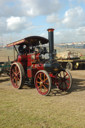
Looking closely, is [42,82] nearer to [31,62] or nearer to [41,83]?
[41,83]

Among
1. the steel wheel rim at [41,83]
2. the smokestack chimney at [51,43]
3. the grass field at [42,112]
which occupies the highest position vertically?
the smokestack chimney at [51,43]

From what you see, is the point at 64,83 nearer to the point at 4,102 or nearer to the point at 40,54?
the point at 40,54

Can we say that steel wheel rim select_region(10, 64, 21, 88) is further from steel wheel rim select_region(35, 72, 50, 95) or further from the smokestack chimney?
the smokestack chimney

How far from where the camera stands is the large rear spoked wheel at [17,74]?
6094mm

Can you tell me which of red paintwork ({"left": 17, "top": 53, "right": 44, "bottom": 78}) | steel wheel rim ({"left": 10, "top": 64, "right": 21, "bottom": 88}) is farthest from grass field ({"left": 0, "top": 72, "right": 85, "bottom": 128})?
steel wheel rim ({"left": 10, "top": 64, "right": 21, "bottom": 88})

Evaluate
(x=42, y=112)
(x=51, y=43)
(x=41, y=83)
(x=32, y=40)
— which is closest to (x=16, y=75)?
(x=41, y=83)

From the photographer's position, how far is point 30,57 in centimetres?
654

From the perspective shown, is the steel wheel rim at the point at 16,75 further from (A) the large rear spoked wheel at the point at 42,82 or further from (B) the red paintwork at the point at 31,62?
(A) the large rear spoked wheel at the point at 42,82

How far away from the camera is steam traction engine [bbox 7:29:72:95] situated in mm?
5691

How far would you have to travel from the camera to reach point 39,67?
5953mm

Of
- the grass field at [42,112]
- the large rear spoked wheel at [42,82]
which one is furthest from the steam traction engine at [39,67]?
the grass field at [42,112]

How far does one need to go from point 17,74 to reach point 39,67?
1156 mm

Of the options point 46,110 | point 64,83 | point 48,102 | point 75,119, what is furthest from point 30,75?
point 75,119

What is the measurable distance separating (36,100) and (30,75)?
1.63 metres
